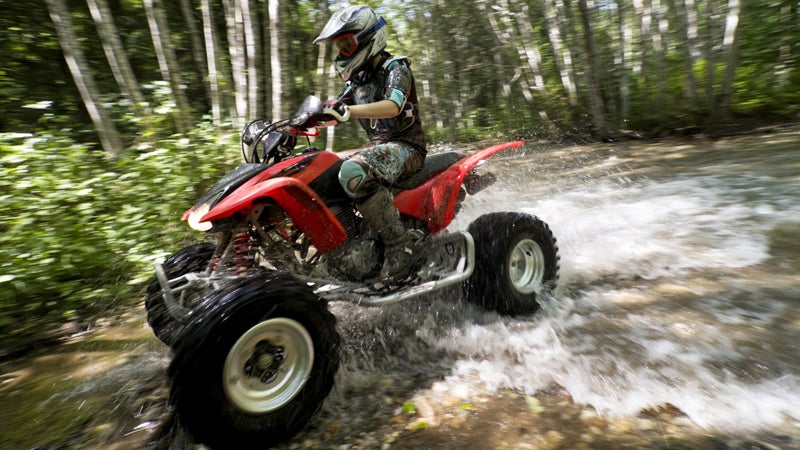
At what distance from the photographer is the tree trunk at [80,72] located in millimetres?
4816

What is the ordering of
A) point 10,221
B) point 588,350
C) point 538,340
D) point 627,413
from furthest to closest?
point 10,221
point 538,340
point 588,350
point 627,413

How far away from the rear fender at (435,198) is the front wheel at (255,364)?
3.78 ft

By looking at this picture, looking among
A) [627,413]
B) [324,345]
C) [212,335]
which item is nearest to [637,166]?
[627,413]

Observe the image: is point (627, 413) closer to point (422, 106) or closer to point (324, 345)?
point (324, 345)

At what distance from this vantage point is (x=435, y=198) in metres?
3.18

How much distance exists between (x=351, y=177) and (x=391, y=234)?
1.52 ft

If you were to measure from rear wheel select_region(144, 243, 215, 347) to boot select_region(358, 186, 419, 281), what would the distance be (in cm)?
105

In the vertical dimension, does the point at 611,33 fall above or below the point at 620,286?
above

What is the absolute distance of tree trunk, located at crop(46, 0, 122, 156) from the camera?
4.82m

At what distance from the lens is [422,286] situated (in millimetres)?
2848

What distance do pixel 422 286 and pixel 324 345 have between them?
836 mm

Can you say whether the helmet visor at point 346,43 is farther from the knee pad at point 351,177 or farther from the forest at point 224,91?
the forest at point 224,91

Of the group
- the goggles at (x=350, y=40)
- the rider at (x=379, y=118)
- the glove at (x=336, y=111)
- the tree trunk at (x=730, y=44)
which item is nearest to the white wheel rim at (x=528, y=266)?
the rider at (x=379, y=118)

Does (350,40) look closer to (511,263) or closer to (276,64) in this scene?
(511,263)
